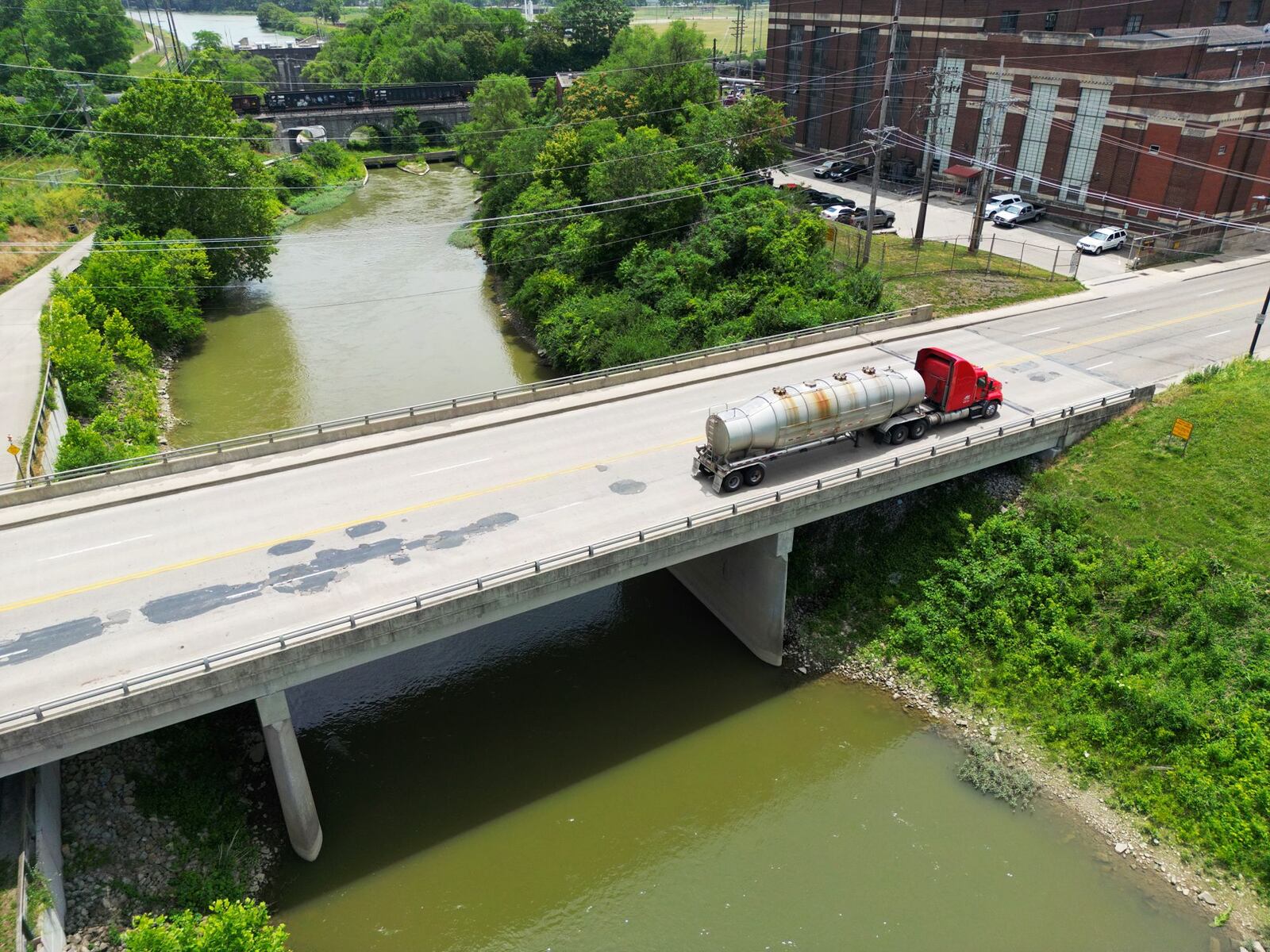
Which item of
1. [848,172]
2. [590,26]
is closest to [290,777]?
[848,172]

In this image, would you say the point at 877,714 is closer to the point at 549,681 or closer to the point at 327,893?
the point at 549,681

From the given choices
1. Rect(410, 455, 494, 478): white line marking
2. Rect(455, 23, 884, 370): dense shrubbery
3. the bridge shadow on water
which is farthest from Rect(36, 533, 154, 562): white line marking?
Rect(455, 23, 884, 370): dense shrubbery

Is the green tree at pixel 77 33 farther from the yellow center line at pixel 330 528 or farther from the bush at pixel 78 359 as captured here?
the yellow center line at pixel 330 528

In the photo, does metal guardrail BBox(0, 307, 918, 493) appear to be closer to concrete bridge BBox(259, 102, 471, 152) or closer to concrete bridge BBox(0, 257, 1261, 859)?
concrete bridge BBox(0, 257, 1261, 859)

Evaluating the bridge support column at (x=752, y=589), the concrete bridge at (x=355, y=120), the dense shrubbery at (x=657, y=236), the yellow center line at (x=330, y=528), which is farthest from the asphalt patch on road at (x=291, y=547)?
the concrete bridge at (x=355, y=120)

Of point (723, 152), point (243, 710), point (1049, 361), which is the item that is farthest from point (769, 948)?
point (723, 152)
